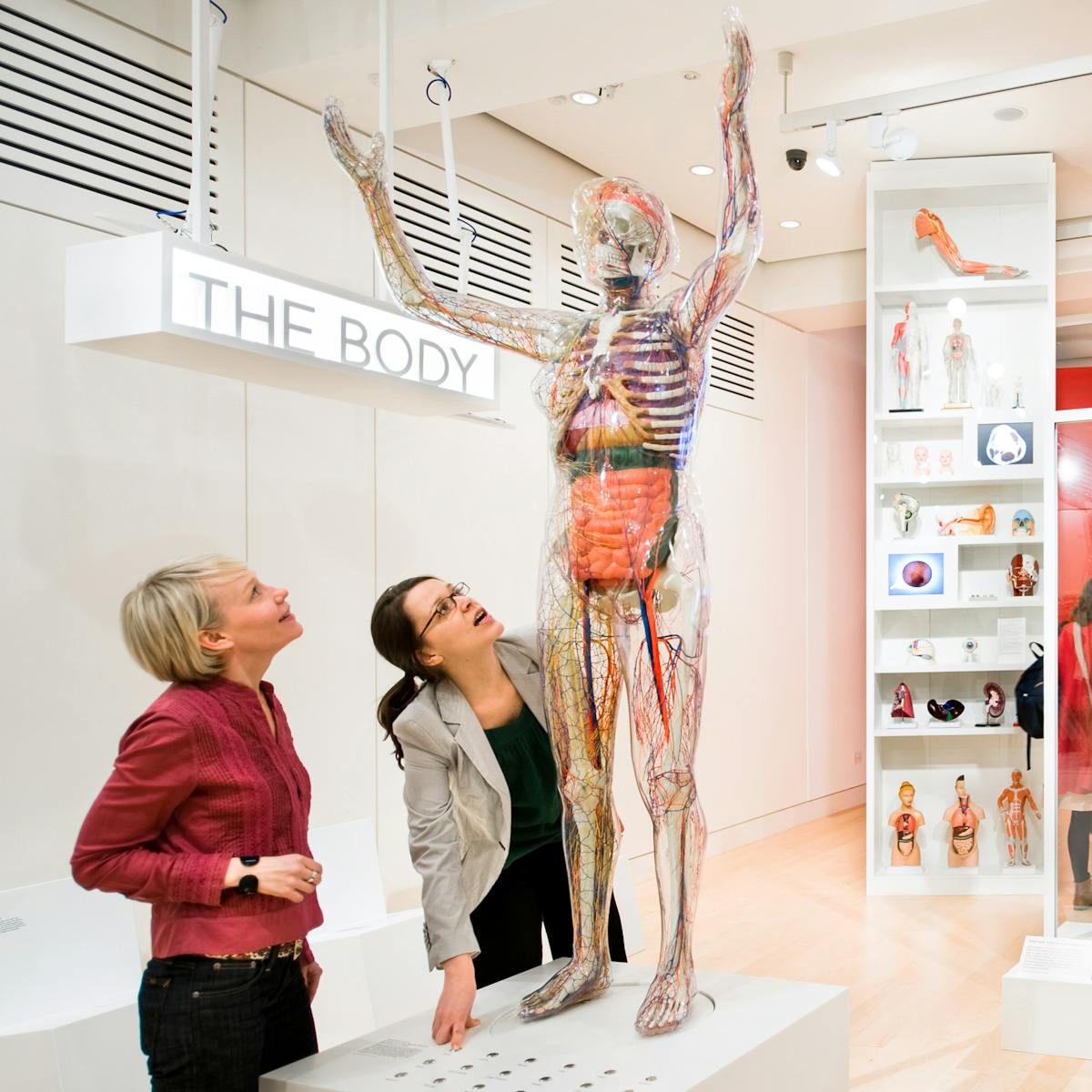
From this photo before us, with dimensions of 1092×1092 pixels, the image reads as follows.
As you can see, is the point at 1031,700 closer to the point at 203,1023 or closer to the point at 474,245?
the point at 474,245

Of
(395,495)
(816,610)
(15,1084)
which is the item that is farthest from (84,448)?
(816,610)

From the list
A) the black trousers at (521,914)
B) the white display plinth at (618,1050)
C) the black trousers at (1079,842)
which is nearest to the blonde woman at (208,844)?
the white display plinth at (618,1050)

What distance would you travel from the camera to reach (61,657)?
337 cm

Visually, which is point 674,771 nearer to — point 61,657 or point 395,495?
point 61,657

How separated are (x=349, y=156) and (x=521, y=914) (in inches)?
56.2

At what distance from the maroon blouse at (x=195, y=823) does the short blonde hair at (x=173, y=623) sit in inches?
1.4

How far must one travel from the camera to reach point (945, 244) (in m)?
5.84

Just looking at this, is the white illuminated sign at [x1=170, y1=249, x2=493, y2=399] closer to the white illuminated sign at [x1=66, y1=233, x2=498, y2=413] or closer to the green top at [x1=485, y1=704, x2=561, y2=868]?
the white illuminated sign at [x1=66, y1=233, x2=498, y2=413]

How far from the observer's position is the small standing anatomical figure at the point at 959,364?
577 centimetres

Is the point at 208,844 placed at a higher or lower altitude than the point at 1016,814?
higher

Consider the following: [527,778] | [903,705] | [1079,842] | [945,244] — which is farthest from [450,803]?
[945,244]

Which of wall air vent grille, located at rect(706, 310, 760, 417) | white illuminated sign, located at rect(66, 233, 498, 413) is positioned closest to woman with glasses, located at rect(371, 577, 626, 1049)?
white illuminated sign, located at rect(66, 233, 498, 413)

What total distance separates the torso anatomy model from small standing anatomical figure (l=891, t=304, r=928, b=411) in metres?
4.05

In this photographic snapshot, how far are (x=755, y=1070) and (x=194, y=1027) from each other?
0.83 meters
